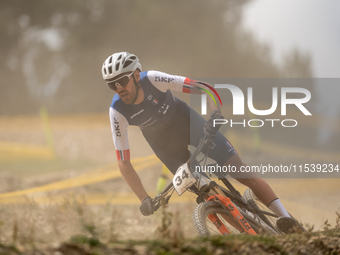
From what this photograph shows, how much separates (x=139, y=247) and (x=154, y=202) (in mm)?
1438

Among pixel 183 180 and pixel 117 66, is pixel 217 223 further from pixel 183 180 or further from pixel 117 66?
pixel 117 66

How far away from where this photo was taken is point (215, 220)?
382 cm

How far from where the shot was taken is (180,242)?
2520mm

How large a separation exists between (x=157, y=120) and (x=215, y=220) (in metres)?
1.52

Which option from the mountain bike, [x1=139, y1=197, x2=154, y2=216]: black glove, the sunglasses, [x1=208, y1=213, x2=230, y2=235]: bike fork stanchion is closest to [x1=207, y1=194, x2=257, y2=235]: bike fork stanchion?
the mountain bike

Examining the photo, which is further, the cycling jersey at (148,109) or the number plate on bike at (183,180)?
the cycling jersey at (148,109)

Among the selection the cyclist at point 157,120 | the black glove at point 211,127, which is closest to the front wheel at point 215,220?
the cyclist at point 157,120

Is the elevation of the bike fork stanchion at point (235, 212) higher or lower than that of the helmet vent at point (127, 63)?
lower

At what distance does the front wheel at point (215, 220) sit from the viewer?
349 cm

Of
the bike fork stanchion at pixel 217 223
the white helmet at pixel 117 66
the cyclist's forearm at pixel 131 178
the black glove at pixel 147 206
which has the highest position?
the white helmet at pixel 117 66

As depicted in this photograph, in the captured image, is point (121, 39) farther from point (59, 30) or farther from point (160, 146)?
point (160, 146)

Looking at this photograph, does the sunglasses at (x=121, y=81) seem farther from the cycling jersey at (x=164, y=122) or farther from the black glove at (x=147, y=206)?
the black glove at (x=147, y=206)

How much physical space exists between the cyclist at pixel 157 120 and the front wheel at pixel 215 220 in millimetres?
547

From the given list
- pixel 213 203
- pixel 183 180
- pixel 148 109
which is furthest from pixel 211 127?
pixel 148 109
